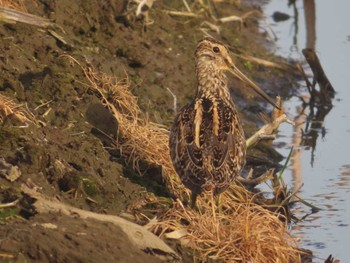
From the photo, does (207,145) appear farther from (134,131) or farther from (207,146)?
(134,131)

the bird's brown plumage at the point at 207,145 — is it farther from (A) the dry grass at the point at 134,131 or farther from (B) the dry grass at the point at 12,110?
(B) the dry grass at the point at 12,110

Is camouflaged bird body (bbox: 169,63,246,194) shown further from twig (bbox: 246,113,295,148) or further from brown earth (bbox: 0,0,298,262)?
twig (bbox: 246,113,295,148)

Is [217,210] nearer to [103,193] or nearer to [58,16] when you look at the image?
[103,193]

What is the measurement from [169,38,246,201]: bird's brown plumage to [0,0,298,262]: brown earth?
42 centimetres

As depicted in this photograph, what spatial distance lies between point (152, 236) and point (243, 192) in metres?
1.69

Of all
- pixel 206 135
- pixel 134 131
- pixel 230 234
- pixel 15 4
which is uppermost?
pixel 15 4

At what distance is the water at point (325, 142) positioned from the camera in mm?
8406

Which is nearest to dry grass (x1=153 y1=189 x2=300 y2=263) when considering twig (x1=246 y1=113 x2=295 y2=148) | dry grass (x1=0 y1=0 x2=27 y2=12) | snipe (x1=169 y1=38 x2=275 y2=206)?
snipe (x1=169 y1=38 x2=275 y2=206)

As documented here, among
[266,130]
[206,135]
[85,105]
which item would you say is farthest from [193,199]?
[266,130]

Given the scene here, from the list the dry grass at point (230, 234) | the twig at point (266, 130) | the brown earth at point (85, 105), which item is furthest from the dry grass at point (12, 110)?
the twig at point (266, 130)

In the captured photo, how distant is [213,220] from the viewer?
707cm

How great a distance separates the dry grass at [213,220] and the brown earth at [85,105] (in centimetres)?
13

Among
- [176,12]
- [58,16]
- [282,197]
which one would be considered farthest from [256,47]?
[282,197]

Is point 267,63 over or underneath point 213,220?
over
